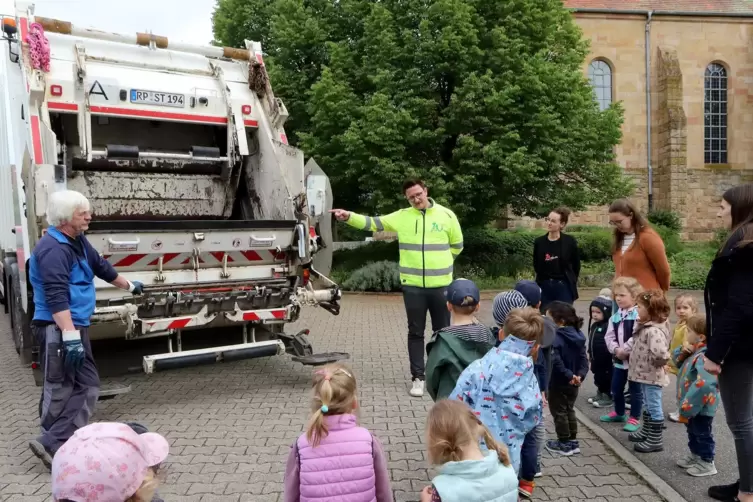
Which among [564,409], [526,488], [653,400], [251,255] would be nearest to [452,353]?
[526,488]

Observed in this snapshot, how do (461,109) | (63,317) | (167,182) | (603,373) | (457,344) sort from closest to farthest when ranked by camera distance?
(457,344), (63,317), (603,373), (167,182), (461,109)

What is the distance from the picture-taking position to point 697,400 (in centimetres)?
353

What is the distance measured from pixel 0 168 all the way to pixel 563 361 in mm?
6170

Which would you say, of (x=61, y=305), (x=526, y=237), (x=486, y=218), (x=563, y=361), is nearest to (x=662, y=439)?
(x=563, y=361)

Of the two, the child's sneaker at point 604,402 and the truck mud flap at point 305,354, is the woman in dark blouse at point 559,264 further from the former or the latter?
the truck mud flap at point 305,354

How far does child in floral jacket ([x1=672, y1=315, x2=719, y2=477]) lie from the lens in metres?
3.52

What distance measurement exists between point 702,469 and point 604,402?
57.0 inches

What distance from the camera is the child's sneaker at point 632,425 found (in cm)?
434

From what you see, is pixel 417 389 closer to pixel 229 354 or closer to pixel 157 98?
pixel 229 354

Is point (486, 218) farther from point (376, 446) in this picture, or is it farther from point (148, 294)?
point (376, 446)

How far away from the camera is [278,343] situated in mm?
5375

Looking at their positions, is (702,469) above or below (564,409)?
below

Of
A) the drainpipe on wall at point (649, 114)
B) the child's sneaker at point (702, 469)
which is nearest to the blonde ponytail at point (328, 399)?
the child's sneaker at point (702, 469)

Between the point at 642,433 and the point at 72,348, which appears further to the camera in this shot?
the point at 642,433
